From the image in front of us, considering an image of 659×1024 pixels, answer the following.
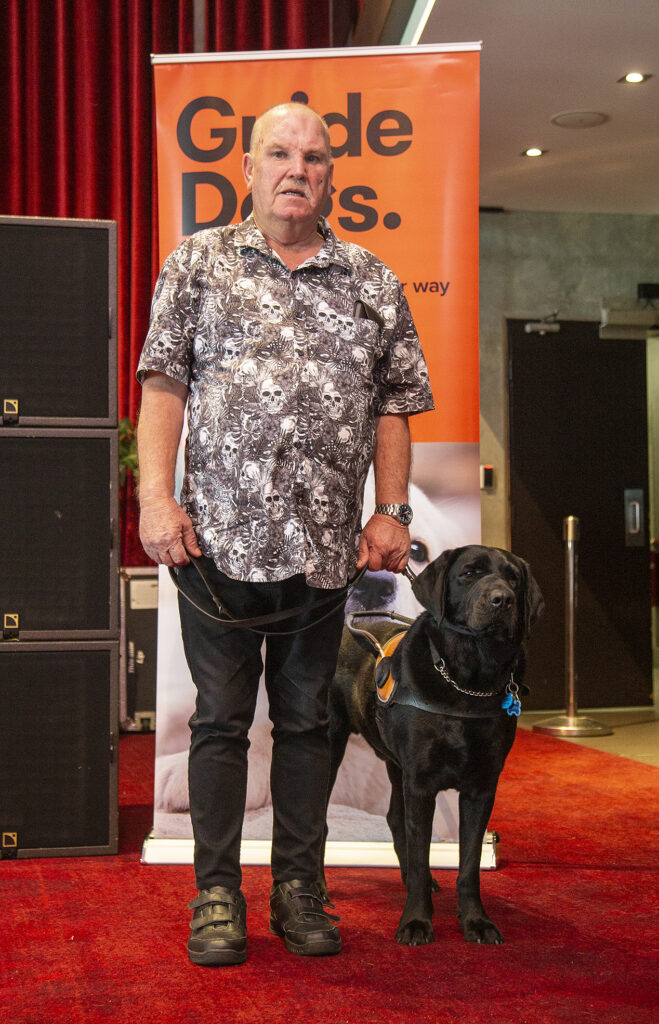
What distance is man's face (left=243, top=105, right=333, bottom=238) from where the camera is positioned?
192 centimetres

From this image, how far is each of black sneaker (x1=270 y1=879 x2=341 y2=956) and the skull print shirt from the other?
58cm

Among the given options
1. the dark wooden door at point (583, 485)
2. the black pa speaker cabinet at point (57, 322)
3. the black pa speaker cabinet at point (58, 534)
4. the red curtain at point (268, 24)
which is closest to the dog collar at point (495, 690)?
the black pa speaker cabinet at point (58, 534)

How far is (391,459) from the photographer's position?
206cm

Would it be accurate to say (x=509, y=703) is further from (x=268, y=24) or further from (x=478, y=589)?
(x=268, y=24)

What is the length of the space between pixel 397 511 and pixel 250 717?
0.48 metres

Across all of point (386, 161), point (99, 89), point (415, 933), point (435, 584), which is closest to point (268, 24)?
point (99, 89)

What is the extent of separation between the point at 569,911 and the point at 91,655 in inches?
54.5

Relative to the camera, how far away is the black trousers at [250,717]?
6.21 feet

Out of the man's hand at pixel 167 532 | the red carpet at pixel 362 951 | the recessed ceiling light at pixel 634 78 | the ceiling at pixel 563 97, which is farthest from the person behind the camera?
the recessed ceiling light at pixel 634 78

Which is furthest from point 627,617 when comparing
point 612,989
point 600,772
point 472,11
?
point 612,989

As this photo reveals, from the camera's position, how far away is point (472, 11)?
13.1 feet

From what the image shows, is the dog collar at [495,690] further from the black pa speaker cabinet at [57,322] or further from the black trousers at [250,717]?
the black pa speaker cabinet at [57,322]

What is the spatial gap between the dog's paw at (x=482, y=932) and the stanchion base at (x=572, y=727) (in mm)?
3302

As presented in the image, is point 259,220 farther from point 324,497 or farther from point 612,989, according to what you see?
point 612,989
